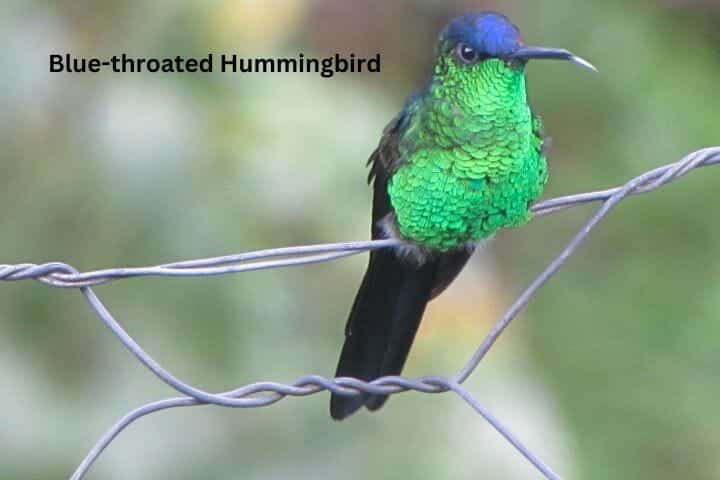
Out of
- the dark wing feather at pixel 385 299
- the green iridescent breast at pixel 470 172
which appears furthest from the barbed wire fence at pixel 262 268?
the dark wing feather at pixel 385 299

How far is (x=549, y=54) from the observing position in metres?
2.45

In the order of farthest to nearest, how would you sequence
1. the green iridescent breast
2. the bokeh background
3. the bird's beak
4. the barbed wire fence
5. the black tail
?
the bokeh background < the black tail < the green iridescent breast < the bird's beak < the barbed wire fence

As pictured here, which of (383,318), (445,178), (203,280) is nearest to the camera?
(445,178)

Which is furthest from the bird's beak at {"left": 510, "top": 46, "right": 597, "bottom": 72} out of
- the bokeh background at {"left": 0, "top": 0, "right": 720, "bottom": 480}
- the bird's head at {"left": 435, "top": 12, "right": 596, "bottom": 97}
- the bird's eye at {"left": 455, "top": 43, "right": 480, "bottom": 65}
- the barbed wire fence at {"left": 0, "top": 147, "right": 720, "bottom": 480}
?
the bokeh background at {"left": 0, "top": 0, "right": 720, "bottom": 480}

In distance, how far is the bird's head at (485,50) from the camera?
2.59 metres

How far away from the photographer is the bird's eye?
2.66 m

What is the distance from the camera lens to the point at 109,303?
398 centimetres

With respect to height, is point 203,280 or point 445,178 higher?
point 445,178

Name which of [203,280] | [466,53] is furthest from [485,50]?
[203,280]

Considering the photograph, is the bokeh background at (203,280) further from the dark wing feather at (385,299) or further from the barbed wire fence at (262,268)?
the barbed wire fence at (262,268)

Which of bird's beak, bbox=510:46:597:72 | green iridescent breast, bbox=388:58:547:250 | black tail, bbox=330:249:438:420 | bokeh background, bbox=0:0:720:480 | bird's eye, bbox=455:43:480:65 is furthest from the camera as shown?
bokeh background, bbox=0:0:720:480

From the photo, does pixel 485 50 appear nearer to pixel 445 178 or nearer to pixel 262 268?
pixel 445 178

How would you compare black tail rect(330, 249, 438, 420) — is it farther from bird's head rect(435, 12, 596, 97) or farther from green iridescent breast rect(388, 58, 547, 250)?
bird's head rect(435, 12, 596, 97)

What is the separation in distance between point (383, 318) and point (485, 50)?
0.60 metres
